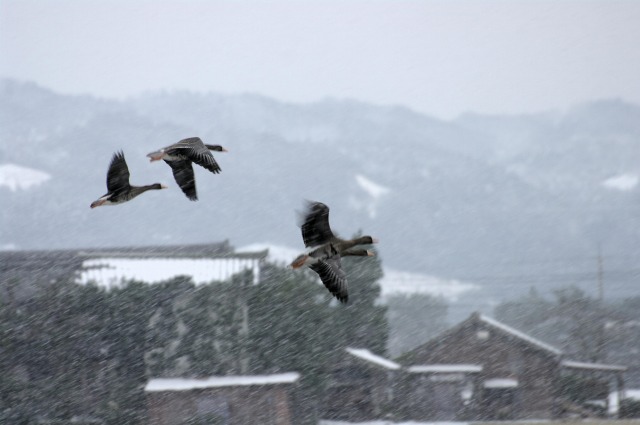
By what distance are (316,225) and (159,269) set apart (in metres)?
27.4

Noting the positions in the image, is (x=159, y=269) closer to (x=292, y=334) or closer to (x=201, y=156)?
(x=292, y=334)

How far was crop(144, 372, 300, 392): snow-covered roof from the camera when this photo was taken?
32375mm

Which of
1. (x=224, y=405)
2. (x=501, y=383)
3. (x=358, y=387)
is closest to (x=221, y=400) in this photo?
(x=224, y=405)

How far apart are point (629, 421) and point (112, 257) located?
19711 mm

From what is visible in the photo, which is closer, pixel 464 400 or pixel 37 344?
pixel 37 344

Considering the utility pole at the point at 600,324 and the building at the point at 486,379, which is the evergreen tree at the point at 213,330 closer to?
the building at the point at 486,379

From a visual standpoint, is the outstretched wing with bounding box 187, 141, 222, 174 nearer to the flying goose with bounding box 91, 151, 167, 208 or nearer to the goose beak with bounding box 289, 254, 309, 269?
the flying goose with bounding box 91, 151, 167, 208

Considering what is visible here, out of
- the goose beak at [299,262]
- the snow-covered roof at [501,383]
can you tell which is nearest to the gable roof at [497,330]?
the snow-covered roof at [501,383]

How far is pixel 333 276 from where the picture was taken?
36.8ft

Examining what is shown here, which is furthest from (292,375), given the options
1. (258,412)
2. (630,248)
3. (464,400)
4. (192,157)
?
(630,248)

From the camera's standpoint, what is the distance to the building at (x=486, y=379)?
40875 millimetres

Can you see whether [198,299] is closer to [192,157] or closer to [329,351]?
[329,351]

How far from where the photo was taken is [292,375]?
34.0 metres

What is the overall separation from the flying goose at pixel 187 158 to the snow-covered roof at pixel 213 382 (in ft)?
67.4
